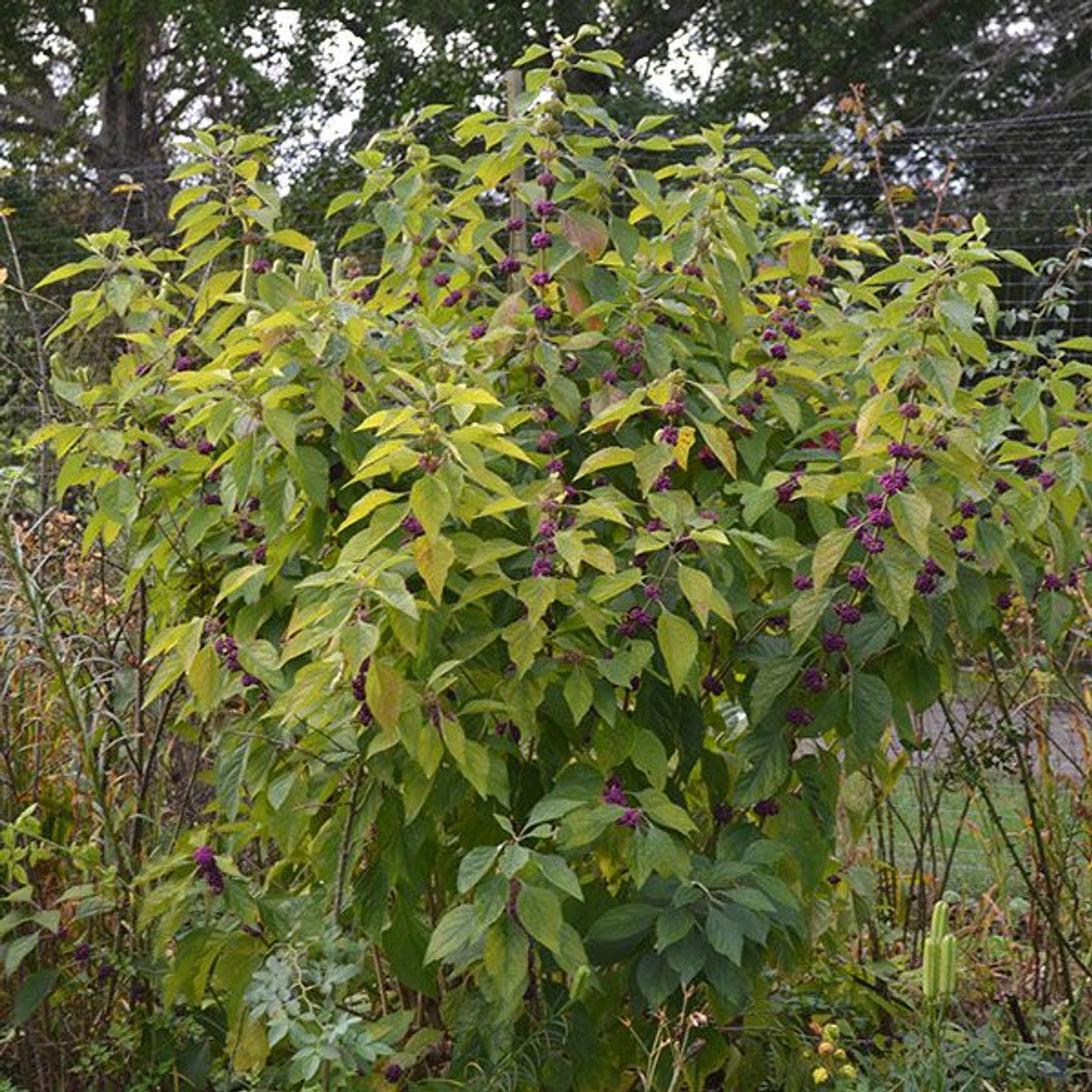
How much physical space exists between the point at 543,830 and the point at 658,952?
0.36m

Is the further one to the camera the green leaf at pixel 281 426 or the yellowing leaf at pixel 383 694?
the green leaf at pixel 281 426

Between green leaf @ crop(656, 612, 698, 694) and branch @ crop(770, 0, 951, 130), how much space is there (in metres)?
13.6

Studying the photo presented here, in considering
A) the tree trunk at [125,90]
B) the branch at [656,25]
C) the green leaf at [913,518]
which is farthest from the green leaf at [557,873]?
the branch at [656,25]

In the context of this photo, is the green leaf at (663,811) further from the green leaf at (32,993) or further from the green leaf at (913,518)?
the green leaf at (32,993)

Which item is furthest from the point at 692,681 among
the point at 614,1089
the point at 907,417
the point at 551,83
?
the point at 551,83


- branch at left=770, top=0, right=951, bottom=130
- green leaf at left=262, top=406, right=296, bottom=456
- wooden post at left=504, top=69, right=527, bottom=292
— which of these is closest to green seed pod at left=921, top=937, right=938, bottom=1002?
green leaf at left=262, top=406, right=296, bottom=456

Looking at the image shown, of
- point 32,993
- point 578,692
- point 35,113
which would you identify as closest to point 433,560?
point 578,692

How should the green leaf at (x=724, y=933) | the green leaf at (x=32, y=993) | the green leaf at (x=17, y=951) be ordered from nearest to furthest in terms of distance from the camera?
the green leaf at (x=724, y=933) → the green leaf at (x=17, y=951) → the green leaf at (x=32, y=993)

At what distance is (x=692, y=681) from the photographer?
248 cm

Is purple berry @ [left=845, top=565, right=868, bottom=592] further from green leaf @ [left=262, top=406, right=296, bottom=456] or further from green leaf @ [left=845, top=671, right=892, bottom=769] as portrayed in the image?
green leaf @ [left=262, top=406, right=296, bottom=456]

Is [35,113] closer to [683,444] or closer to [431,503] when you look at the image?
[683,444]

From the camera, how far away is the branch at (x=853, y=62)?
15.1 metres

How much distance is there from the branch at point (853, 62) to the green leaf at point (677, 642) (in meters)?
13.6

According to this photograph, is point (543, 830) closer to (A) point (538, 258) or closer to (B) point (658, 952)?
(B) point (658, 952)
